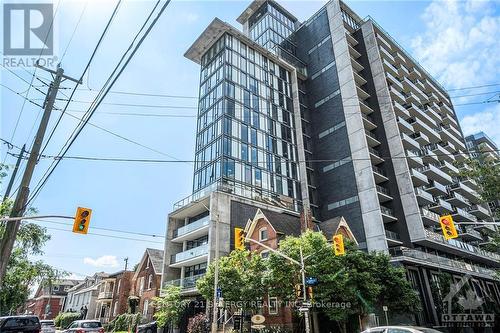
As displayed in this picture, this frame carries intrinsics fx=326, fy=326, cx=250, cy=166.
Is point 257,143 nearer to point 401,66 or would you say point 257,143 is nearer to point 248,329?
point 248,329

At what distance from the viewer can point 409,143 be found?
1912 inches

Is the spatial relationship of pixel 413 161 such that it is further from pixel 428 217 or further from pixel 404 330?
pixel 404 330

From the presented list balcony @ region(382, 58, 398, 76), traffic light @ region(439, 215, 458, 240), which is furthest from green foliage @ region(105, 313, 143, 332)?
balcony @ region(382, 58, 398, 76)

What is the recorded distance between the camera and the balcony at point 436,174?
50537mm

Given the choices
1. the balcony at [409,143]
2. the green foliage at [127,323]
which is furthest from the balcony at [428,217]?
the green foliage at [127,323]

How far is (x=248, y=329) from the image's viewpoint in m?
27.3

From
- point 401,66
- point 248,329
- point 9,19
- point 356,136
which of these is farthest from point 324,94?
point 9,19

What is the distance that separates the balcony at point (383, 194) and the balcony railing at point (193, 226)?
22.7 meters

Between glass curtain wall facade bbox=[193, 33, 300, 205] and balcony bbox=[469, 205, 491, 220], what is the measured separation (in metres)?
36.9

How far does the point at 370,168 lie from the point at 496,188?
57.3 feet

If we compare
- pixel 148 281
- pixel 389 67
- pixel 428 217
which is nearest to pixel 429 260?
pixel 428 217

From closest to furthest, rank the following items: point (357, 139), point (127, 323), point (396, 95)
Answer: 1. point (127, 323)
2. point (357, 139)
3. point (396, 95)

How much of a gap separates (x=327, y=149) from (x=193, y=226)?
25322mm

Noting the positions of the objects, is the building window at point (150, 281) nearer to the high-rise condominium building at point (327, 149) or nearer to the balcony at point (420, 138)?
the high-rise condominium building at point (327, 149)
